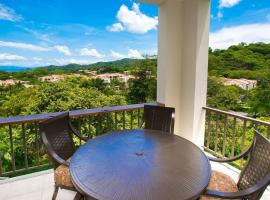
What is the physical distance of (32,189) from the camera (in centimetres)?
239

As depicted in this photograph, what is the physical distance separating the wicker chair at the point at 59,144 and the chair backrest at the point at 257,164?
1527mm

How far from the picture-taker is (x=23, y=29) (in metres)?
11.9

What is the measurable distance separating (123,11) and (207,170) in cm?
1122

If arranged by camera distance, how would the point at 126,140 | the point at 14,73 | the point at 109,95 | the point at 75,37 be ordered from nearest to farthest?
the point at 126,140, the point at 14,73, the point at 109,95, the point at 75,37

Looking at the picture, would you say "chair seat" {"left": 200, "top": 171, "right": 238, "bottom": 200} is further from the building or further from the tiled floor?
the building

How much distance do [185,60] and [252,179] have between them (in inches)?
94.2

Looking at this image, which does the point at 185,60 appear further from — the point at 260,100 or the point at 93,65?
the point at 260,100

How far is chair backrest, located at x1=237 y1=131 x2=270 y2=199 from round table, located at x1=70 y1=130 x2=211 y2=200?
14.9 inches

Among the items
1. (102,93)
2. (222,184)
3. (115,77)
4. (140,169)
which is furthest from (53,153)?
(102,93)

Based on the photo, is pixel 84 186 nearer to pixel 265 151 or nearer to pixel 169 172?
pixel 169 172

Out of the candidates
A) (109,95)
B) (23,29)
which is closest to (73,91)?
(109,95)

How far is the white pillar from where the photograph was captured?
324cm

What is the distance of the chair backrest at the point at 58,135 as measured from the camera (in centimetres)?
190

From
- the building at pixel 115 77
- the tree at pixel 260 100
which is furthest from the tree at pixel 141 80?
the tree at pixel 260 100
